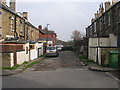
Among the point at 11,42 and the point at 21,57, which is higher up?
the point at 11,42

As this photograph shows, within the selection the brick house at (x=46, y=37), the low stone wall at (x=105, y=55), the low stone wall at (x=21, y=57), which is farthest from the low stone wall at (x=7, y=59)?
the brick house at (x=46, y=37)

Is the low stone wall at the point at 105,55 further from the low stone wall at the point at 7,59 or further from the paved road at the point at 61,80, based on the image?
the low stone wall at the point at 7,59

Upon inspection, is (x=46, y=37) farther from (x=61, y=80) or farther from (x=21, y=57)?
(x=61, y=80)

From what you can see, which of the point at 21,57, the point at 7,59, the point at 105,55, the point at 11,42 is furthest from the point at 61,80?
the point at 21,57

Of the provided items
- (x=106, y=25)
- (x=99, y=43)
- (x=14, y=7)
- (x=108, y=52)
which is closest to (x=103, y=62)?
(x=108, y=52)

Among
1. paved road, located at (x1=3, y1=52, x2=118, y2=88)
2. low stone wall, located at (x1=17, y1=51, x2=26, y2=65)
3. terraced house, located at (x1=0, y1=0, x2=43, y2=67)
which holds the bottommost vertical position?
paved road, located at (x1=3, y1=52, x2=118, y2=88)

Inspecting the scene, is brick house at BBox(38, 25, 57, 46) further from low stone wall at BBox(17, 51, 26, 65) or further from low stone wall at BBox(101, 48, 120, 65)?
low stone wall at BBox(101, 48, 120, 65)

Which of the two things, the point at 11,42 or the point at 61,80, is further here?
the point at 11,42

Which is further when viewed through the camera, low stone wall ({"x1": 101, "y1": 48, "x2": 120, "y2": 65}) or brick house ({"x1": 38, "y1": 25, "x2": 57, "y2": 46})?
brick house ({"x1": 38, "y1": 25, "x2": 57, "y2": 46})

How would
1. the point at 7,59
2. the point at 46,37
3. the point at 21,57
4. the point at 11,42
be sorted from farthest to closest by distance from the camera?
the point at 46,37 → the point at 21,57 → the point at 11,42 → the point at 7,59

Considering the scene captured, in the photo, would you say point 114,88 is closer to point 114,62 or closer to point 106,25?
point 114,62

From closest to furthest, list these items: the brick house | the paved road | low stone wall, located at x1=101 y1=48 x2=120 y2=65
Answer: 1. the paved road
2. low stone wall, located at x1=101 y1=48 x2=120 y2=65
3. the brick house

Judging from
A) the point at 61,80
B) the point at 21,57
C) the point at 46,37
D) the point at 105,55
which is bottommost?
the point at 61,80

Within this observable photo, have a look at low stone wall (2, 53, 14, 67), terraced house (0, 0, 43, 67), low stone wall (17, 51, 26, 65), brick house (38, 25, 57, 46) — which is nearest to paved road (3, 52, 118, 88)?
low stone wall (2, 53, 14, 67)
